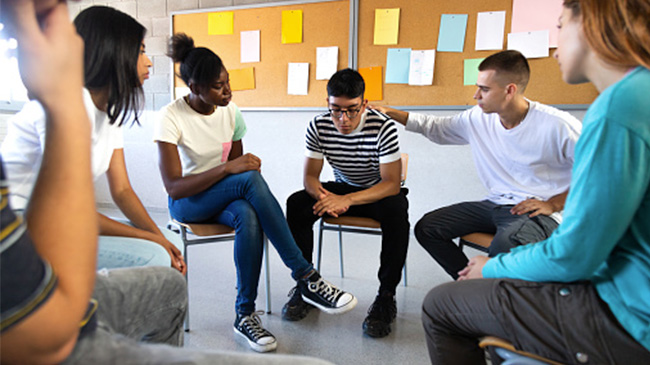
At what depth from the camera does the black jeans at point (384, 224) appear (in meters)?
1.89

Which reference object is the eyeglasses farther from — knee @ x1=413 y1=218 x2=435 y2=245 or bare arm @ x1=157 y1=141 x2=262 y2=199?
knee @ x1=413 y1=218 x2=435 y2=245

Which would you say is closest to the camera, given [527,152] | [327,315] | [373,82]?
[527,152]

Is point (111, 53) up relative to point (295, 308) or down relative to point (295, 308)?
up

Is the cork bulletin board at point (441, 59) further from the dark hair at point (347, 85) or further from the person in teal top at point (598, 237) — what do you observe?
the person in teal top at point (598, 237)

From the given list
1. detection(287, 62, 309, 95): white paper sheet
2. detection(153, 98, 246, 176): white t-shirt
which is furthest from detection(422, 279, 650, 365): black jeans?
detection(287, 62, 309, 95): white paper sheet

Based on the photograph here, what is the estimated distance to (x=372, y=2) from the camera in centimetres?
306

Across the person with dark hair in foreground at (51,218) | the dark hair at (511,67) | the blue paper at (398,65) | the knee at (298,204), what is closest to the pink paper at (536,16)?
the blue paper at (398,65)

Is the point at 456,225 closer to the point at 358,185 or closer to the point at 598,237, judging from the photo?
the point at 358,185

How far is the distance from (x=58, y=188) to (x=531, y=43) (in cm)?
290

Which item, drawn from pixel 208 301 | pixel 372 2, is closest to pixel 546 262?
pixel 208 301

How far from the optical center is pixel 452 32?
9.52 ft

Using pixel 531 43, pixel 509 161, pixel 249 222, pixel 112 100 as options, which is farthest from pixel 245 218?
pixel 531 43

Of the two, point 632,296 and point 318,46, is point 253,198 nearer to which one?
point 632,296

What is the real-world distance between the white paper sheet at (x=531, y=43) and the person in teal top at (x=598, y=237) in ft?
6.61
